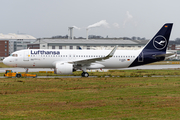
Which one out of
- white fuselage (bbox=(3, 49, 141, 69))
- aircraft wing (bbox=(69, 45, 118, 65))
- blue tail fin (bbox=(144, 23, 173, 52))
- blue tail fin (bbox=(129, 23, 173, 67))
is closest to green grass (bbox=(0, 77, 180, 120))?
aircraft wing (bbox=(69, 45, 118, 65))

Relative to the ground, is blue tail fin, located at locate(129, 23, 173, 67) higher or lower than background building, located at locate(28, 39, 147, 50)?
lower

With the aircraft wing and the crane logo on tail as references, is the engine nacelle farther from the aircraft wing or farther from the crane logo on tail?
the crane logo on tail

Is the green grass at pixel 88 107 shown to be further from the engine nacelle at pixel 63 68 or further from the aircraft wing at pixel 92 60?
the aircraft wing at pixel 92 60

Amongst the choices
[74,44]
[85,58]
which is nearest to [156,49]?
[85,58]

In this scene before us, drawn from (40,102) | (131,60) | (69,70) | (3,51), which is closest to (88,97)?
(40,102)

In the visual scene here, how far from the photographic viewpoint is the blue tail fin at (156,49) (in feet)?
126

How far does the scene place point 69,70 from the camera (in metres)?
33.7

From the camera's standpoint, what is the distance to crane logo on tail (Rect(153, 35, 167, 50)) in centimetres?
3894

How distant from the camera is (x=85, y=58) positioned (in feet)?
120

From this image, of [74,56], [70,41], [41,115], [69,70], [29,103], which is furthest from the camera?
[70,41]

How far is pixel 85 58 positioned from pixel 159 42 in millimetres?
11153

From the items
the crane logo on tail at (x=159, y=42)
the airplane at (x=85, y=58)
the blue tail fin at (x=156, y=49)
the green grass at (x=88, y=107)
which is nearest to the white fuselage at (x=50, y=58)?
the airplane at (x=85, y=58)

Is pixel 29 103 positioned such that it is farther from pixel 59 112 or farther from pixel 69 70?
pixel 69 70

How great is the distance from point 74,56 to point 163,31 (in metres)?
13.4
